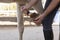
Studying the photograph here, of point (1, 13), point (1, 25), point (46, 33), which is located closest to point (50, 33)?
point (46, 33)

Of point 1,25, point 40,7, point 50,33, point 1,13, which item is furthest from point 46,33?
point 1,25

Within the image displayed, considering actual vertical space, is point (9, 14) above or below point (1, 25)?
above

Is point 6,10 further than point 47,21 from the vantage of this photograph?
Yes

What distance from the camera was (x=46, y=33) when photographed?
2.20ft

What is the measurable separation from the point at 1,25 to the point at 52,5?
1.73 meters

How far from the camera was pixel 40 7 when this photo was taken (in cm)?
74

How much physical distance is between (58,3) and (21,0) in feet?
0.85

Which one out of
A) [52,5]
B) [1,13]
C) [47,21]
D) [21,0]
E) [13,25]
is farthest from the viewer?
[13,25]

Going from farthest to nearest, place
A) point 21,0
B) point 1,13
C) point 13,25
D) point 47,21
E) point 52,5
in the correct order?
point 13,25, point 1,13, point 21,0, point 47,21, point 52,5

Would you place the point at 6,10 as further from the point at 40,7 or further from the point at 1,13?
the point at 40,7

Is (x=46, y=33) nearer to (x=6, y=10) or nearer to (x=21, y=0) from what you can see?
(x=21, y=0)

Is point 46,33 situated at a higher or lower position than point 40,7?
lower

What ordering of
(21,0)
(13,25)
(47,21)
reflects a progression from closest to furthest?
(47,21), (21,0), (13,25)

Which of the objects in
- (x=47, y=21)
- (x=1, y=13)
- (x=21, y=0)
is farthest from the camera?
(x=1, y=13)
